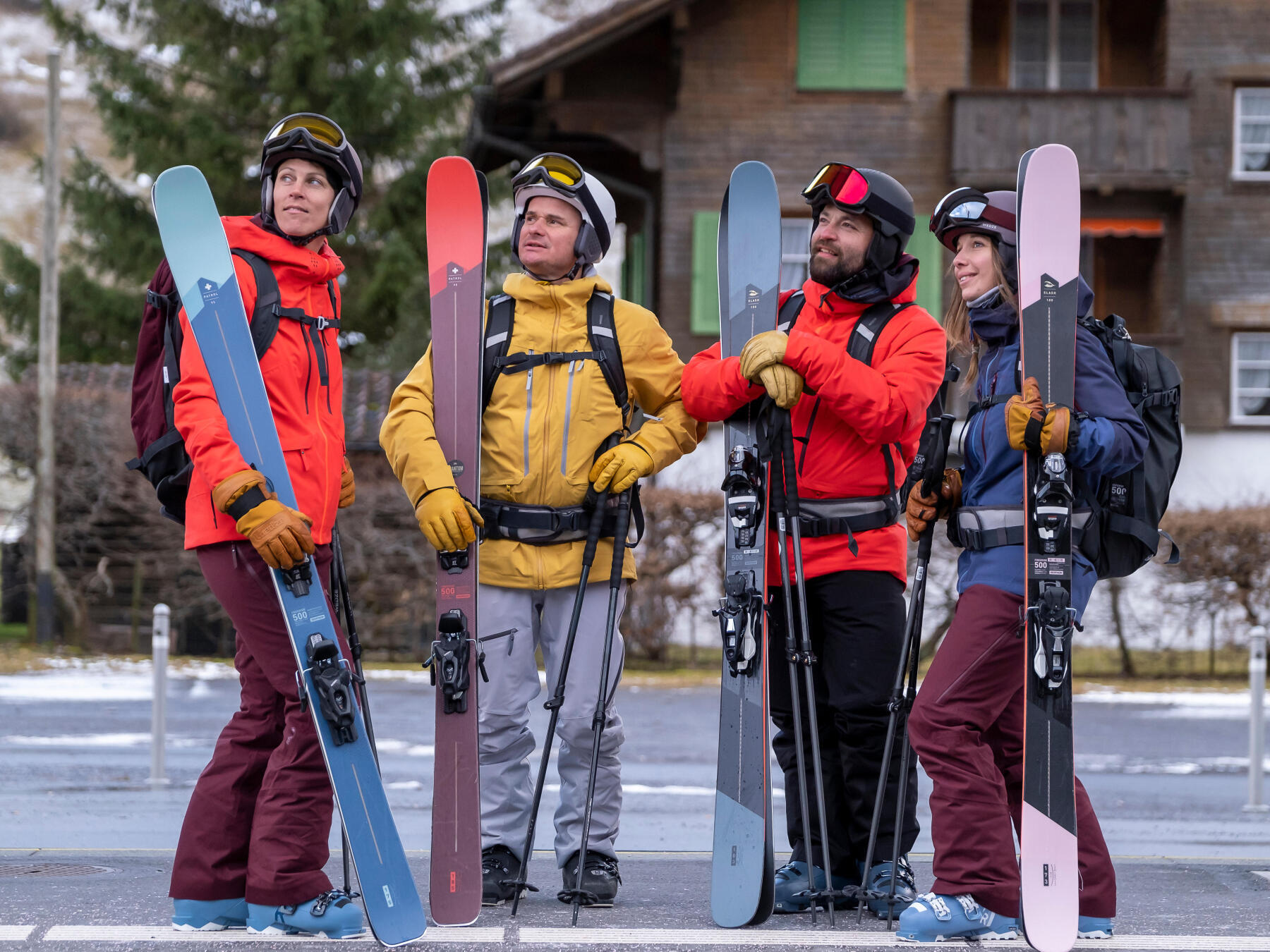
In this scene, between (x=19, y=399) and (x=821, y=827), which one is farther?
(x=19, y=399)

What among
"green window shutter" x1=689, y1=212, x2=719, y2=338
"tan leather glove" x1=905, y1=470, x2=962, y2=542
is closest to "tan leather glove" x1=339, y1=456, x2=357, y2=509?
"tan leather glove" x1=905, y1=470, x2=962, y2=542

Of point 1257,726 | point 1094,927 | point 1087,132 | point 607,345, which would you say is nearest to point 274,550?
point 607,345

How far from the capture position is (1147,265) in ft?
65.3

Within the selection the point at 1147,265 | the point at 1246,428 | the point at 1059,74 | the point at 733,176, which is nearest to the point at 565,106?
the point at 1059,74

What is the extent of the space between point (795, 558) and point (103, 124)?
2206 cm

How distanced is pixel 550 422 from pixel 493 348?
0.29m

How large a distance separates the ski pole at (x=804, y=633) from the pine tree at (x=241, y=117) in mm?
18076

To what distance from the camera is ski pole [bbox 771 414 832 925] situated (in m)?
3.93

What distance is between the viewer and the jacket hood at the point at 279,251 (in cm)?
378

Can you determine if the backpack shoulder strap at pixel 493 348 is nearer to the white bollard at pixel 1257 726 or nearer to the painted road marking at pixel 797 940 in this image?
the painted road marking at pixel 797 940

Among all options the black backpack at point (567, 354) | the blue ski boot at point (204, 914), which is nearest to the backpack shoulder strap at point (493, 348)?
the black backpack at point (567, 354)

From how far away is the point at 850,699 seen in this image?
4.03 metres

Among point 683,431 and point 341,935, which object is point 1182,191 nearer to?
point 683,431

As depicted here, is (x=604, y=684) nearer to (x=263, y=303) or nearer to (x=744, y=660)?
(x=744, y=660)
